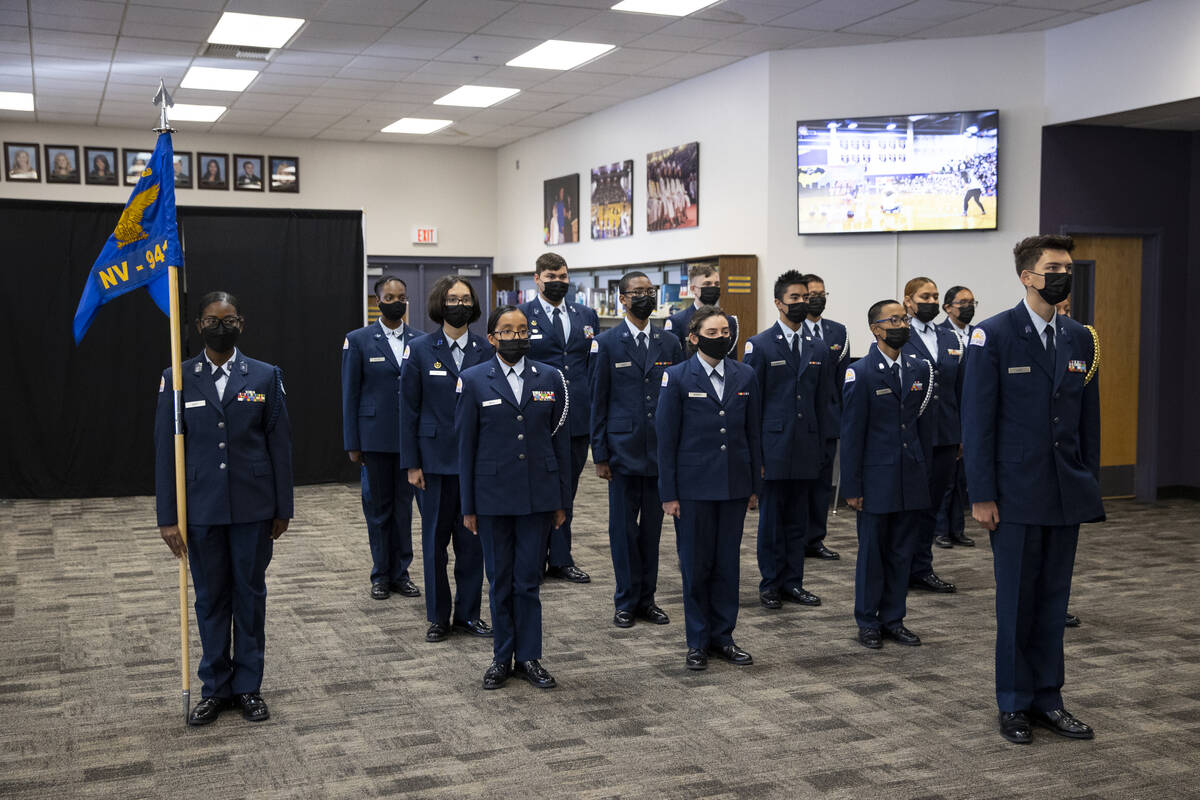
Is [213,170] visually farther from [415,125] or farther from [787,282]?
[787,282]

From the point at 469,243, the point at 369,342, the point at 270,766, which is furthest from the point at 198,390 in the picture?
the point at 469,243

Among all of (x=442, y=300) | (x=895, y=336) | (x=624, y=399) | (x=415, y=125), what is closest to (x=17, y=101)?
(x=415, y=125)

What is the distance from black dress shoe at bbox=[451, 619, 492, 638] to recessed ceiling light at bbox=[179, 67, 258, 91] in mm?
7215

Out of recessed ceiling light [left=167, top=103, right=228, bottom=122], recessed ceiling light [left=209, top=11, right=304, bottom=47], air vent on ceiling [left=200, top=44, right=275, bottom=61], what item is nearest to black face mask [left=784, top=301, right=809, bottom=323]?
recessed ceiling light [left=209, top=11, right=304, bottom=47]

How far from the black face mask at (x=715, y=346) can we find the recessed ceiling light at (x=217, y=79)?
24.7ft

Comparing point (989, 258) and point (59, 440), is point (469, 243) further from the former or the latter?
point (989, 258)

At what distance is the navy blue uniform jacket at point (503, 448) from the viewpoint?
4.52 metres

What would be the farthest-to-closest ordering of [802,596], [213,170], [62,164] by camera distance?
[213,170]
[62,164]
[802,596]

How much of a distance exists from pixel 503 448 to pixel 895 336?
205 cm

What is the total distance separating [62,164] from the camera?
13.8m

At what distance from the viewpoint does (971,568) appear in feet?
22.9

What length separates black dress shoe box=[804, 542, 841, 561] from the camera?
23.9ft

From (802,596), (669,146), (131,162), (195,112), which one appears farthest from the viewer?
(131,162)

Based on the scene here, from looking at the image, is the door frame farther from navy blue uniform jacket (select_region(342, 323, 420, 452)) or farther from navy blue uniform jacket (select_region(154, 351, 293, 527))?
navy blue uniform jacket (select_region(154, 351, 293, 527))
